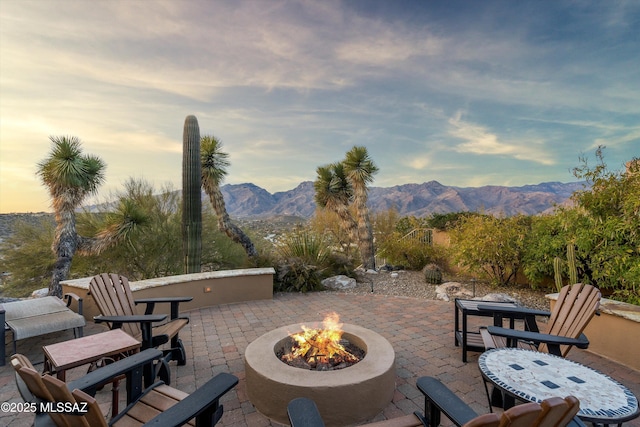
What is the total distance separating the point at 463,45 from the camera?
26.5 ft

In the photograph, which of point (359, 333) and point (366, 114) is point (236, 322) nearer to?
point (359, 333)

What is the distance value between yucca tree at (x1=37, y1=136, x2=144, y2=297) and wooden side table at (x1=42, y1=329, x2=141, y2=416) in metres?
6.12

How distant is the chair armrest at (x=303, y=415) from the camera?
151 centimetres

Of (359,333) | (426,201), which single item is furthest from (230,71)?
(426,201)

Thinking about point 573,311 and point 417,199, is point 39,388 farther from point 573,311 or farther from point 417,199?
point 417,199

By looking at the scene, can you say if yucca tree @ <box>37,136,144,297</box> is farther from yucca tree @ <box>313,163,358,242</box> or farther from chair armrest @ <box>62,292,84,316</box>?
yucca tree @ <box>313,163,358,242</box>

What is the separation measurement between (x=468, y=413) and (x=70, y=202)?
967 centimetres

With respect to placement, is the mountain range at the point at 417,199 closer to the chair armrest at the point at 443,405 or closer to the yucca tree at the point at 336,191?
the yucca tree at the point at 336,191

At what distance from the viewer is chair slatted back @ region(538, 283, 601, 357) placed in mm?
2819

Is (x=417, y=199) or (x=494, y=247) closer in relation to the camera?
(x=494, y=247)

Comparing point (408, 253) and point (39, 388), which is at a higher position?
point (39, 388)

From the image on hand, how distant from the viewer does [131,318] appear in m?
2.92

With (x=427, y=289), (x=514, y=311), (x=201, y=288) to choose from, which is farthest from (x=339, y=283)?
(x=514, y=311)

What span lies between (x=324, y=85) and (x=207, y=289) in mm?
7737
